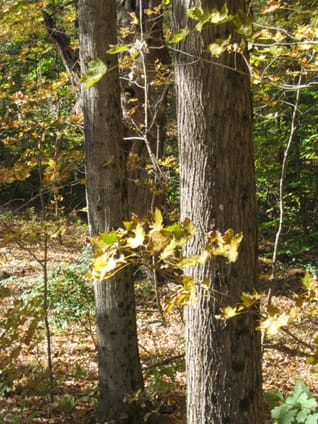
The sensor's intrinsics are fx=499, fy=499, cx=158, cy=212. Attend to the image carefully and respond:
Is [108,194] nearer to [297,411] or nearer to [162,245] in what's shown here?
[297,411]

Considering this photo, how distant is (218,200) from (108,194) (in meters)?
2.01

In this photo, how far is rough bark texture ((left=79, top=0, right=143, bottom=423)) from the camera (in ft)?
13.9

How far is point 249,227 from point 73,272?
583cm

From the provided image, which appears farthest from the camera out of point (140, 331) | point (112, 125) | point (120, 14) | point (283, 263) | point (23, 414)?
point (283, 263)

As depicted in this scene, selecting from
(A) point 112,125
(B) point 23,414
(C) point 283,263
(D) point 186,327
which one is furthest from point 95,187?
(C) point 283,263

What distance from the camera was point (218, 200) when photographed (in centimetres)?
242

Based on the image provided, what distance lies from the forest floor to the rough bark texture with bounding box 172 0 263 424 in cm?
75

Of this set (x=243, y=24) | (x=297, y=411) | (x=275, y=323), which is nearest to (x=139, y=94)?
(x=297, y=411)

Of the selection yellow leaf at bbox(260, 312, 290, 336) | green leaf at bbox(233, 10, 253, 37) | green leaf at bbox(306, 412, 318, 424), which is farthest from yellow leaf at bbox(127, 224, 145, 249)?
green leaf at bbox(306, 412, 318, 424)

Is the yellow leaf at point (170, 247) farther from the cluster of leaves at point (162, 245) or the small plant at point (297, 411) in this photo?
the small plant at point (297, 411)

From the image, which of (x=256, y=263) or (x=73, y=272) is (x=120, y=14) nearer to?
(x=73, y=272)

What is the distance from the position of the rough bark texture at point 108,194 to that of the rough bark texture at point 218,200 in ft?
6.04

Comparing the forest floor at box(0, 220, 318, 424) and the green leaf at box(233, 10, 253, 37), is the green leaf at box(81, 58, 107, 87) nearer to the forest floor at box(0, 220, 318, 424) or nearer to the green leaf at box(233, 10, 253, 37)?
the green leaf at box(233, 10, 253, 37)

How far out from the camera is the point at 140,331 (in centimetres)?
754
